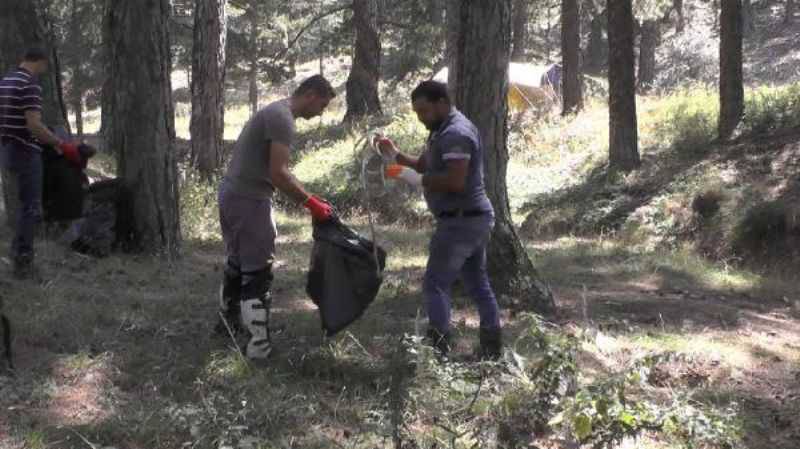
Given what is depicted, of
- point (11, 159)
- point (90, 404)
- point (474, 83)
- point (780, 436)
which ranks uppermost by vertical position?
point (474, 83)

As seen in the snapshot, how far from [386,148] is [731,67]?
37.5 feet

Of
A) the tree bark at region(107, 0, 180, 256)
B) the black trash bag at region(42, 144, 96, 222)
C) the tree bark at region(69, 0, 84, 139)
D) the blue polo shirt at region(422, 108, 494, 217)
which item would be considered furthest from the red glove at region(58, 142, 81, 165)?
the tree bark at region(69, 0, 84, 139)

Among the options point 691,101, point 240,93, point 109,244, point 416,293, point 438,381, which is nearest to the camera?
point 438,381

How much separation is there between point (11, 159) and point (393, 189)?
899 cm

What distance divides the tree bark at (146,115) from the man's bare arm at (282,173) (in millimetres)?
3563

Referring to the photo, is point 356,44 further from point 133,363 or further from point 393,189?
point 133,363

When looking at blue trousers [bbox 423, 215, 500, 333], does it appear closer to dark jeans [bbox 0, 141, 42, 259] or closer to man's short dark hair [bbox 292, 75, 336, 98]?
man's short dark hair [bbox 292, 75, 336, 98]

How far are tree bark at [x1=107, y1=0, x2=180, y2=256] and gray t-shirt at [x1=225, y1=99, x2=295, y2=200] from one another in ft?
10.3

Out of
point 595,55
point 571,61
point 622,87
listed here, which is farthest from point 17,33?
point 595,55

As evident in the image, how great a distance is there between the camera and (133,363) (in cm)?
532

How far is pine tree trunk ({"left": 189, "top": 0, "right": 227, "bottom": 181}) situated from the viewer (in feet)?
46.8

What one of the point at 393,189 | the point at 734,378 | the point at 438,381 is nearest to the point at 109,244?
the point at 438,381

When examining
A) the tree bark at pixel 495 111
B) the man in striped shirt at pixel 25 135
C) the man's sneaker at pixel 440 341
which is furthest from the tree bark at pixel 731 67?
the man in striped shirt at pixel 25 135

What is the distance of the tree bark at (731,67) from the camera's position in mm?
14703
